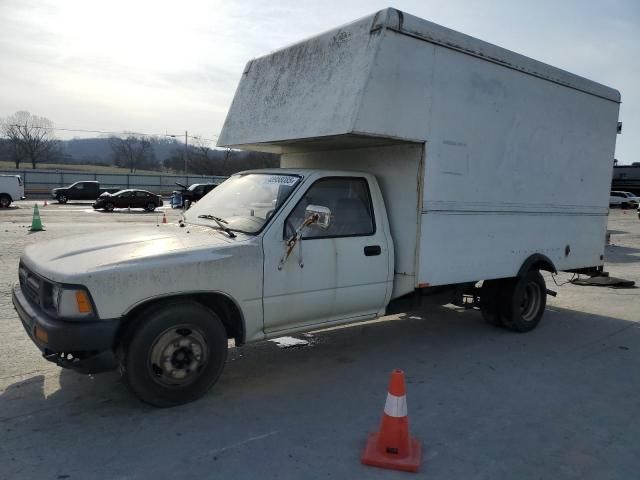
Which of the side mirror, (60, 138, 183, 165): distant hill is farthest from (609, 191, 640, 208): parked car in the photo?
(60, 138, 183, 165): distant hill

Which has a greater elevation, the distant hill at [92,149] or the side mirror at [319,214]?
the distant hill at [92,149]

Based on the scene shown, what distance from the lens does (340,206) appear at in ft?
16.3

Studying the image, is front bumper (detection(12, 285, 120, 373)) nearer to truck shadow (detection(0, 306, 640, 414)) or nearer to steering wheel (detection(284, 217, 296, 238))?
truck shadow (detection(0, 306, 640, 414))

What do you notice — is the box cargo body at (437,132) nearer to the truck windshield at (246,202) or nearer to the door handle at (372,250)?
the door handle at (372,250)

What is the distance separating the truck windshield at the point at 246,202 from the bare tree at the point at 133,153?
108083 millimetres

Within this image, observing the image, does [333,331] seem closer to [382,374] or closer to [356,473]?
[382,374]

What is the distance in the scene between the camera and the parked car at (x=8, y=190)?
3083 centimetres

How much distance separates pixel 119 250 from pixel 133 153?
4583 inches

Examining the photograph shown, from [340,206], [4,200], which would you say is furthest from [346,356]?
[4,200]

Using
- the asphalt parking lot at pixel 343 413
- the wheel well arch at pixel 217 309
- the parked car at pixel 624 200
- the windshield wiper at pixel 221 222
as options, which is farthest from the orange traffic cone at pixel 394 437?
the parked car at pixel 624 200

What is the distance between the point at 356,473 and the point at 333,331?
10.7ft

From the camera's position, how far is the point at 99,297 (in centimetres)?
360

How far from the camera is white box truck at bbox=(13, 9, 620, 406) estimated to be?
3.84m

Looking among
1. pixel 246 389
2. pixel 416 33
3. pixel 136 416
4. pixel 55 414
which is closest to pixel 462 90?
pixel 416 33
